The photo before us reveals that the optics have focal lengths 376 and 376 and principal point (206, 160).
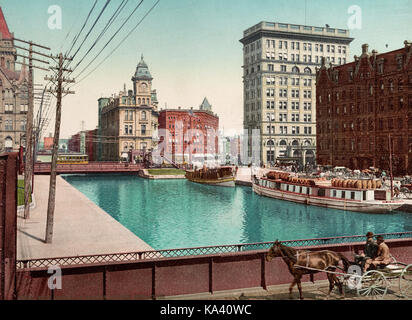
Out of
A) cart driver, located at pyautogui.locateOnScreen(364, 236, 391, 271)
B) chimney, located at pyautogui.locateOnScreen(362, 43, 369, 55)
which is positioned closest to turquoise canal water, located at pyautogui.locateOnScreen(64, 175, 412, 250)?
cart driver, located at pyautogui.locateOnScreen(364, 236, 391, 271)

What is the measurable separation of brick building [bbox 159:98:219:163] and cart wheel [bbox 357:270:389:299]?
78.7m

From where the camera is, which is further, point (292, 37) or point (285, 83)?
point (285, 83)

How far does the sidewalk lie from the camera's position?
61.0ft

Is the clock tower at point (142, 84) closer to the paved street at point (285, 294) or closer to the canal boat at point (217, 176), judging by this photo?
the canal boat at point (217, 176)

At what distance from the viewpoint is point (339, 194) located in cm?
4300

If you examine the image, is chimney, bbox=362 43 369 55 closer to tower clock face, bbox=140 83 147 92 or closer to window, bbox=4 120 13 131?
tower clock face, bbox=140 83 147 92

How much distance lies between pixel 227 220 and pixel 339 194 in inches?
572

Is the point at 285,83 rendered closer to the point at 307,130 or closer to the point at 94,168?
the point at 307,130

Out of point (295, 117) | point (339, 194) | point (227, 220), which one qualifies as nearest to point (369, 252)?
point (227, 220)

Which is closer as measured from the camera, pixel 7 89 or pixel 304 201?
pixel 304 201
